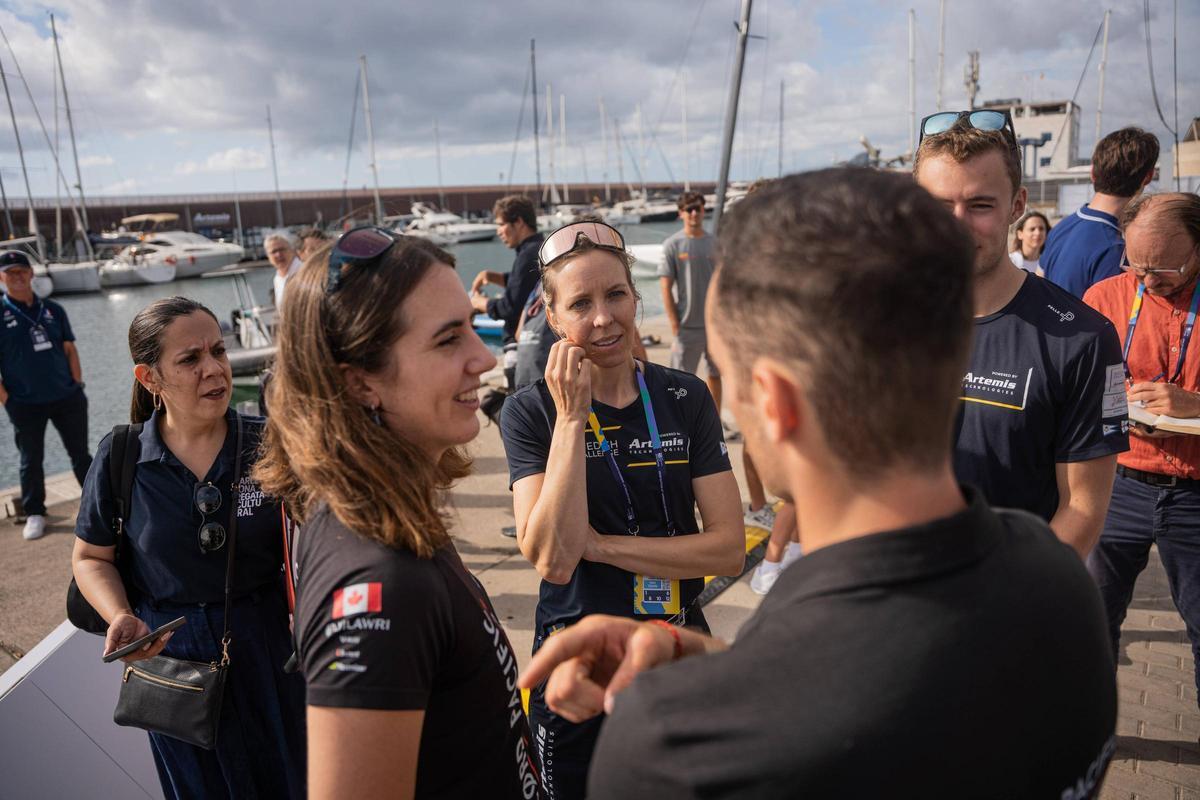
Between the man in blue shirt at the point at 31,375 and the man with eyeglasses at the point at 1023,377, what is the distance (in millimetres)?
6620

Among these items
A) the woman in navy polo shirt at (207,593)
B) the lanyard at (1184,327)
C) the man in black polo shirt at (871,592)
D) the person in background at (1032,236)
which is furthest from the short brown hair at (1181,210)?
the person in background at (1032,236)

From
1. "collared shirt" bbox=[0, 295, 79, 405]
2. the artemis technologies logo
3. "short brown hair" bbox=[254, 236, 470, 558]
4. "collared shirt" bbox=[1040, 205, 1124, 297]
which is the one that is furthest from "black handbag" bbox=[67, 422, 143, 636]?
"collared shirt" bbox=[0, 295, 79, 405]

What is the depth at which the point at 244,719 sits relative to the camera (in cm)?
234

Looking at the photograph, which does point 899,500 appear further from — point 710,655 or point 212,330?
point 212,330

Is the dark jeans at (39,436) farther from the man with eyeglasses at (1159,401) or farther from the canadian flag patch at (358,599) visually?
the man with eyeglasses at (1159,401)

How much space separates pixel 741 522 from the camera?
2311 mm

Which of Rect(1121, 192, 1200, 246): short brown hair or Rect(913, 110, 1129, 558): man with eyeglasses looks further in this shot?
Rect(1121, 192, 1200, 246): short brown hair

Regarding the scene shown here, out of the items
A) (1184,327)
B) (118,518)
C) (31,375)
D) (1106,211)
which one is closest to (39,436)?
(31,375)

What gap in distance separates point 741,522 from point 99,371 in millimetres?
21488

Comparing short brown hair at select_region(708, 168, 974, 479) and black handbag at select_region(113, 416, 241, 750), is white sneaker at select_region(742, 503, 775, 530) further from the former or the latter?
short brown hair at select_region(708, 168, 974, 479)

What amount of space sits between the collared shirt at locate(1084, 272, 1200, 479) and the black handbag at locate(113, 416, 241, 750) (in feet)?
11.7

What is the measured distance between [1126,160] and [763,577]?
10.1ft

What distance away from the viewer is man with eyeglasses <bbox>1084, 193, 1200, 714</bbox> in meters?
2.72

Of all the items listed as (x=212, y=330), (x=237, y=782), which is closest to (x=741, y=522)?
(x=237, y=782)
